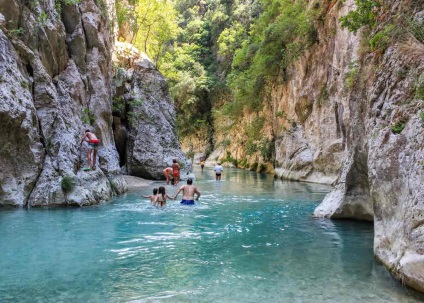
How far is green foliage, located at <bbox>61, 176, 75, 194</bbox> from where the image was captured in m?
12.7

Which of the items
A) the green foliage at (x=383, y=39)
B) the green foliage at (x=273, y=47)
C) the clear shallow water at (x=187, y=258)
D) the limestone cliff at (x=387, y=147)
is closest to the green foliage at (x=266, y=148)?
the green foliage at (x=273, y=47)

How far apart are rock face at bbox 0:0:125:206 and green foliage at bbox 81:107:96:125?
0.05 m

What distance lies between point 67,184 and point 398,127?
10593 millimetres

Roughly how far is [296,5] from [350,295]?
24.5m

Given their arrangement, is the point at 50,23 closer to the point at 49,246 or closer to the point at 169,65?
the point at 49,246

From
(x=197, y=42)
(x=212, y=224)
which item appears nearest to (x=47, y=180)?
(x=212, y=224)

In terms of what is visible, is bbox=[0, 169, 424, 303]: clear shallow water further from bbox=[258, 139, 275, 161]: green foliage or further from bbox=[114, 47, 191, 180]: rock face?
bbox=[258, 139, 275, 161]: green foliage

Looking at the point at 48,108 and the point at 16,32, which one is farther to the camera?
the point at 48,108

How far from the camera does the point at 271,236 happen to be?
8.66 metres

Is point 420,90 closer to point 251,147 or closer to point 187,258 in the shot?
point 187,258

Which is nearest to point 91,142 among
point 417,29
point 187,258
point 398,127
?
point 187,258

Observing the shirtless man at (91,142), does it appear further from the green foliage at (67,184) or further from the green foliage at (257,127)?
the green foliage at (257,127)

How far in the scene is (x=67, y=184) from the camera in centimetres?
1277

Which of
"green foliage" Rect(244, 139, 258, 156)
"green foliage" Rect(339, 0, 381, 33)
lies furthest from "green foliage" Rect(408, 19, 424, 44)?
"green foliage" Rect(244, 139, 258, 156)
